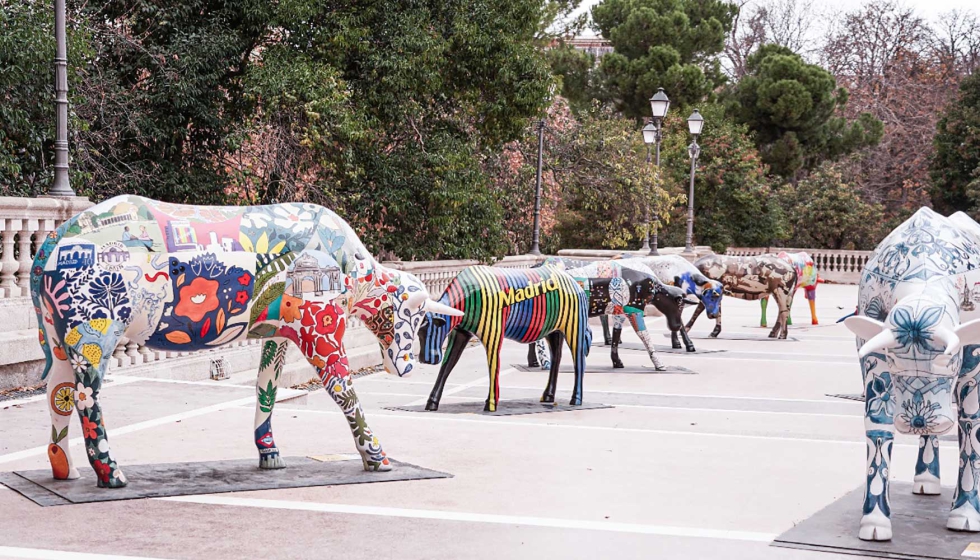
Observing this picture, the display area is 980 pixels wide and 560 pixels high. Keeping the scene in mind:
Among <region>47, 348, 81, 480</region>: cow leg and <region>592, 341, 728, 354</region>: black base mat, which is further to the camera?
<region>592, 341, 728, 354</region>: black base mat

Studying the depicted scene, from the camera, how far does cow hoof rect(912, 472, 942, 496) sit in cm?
804

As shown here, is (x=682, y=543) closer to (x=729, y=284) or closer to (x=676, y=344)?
(x=676, y=344)

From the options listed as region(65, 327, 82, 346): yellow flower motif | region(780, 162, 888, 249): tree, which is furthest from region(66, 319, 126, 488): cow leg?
region(780, 162, 888, 249): tree

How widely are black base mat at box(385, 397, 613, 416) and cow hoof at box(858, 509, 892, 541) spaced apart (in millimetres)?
5377

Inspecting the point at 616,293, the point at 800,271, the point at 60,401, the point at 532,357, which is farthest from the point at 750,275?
the point at 60,401

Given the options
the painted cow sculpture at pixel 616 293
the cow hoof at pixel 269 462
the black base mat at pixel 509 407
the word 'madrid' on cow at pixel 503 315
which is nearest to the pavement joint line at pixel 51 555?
the cow hoof at pixel 269 462

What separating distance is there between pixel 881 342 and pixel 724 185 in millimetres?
37587

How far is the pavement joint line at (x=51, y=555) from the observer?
5.89 meters

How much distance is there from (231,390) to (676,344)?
10038mm

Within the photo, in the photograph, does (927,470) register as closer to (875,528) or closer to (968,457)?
(968,457)

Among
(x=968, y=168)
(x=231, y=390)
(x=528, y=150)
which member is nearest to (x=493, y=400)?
(x=231, y=390)

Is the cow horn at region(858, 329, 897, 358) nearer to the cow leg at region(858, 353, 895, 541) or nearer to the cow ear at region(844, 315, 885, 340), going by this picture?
the cow ear at region(844, 315, 885, 340)

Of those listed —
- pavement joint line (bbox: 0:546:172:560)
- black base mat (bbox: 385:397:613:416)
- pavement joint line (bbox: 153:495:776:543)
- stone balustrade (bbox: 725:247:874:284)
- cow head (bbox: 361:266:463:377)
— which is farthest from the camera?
stone balustrade (bbox: 725:247:874:284)

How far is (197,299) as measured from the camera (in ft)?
24.3
